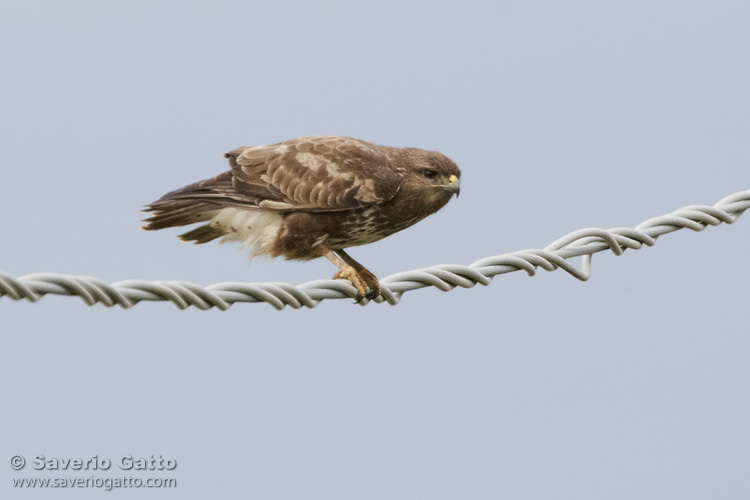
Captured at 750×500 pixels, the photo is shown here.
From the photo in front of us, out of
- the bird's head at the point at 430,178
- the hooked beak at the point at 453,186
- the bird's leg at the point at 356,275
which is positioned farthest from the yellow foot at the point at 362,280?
the hooked beak at the point at 453,186

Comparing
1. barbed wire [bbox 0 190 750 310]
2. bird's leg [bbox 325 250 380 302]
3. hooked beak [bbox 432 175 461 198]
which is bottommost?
bird's leg [bbox 325 250 380 302]

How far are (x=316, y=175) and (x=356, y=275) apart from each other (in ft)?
2.98

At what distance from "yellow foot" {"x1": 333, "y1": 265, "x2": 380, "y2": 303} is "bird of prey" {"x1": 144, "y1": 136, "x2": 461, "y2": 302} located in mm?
196

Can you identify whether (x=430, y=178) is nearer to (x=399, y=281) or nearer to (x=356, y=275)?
(x=356, y=275)

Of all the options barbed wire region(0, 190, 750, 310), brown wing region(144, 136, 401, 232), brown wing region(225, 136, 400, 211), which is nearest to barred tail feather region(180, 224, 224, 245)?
brown wing region(144, 136, 401, 232)

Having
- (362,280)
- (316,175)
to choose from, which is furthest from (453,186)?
(362,280)

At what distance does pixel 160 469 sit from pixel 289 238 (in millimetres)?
1623

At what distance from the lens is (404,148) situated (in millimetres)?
6676

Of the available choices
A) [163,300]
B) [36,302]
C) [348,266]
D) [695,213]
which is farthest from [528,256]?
[36,302]

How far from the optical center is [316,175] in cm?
624

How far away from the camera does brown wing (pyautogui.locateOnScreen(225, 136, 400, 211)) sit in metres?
6.14

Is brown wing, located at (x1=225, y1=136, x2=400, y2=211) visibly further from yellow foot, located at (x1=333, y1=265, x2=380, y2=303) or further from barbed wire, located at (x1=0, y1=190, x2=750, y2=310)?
barbed wire, located at (x1=0, y1=190, x2=750, y2=310)

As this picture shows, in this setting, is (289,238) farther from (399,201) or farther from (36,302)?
(36,302)

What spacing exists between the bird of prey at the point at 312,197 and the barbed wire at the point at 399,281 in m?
0.96
